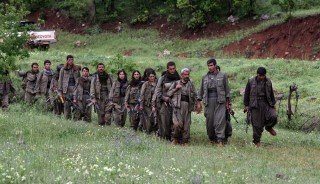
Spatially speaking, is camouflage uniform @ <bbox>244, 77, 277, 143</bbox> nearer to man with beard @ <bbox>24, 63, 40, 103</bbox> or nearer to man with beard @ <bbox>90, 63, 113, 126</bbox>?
man with beard @ <bbox>90, 63, 113, 126</bbox>

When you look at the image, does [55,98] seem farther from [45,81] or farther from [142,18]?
[142,18]

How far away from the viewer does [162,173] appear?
9438 millimetres

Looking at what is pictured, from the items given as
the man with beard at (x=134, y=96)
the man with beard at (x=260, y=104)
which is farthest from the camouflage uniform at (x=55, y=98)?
the man with beard at (x=260, y=104)

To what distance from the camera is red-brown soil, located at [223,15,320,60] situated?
31.1 m

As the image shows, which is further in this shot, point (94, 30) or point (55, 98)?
point (94, 30)

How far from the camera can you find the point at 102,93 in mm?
17625

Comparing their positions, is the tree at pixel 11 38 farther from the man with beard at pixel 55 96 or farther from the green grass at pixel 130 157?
the man with beard at pixel 55 96

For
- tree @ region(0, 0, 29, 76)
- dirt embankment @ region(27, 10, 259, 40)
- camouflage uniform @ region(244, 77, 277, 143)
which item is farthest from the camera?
dirt embankment @ region(27, 10, 259, 40)

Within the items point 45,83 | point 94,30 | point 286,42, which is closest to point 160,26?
point 94,30

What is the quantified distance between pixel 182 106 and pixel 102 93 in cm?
360

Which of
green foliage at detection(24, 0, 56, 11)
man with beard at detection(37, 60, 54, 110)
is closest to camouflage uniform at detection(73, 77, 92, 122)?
man with beard at detection(37, 60, 54, 110)

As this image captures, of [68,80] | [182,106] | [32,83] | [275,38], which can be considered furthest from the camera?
[275,38]

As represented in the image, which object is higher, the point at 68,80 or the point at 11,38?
the point at 11,38

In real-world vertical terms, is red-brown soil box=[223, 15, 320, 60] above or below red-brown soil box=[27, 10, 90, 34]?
below
